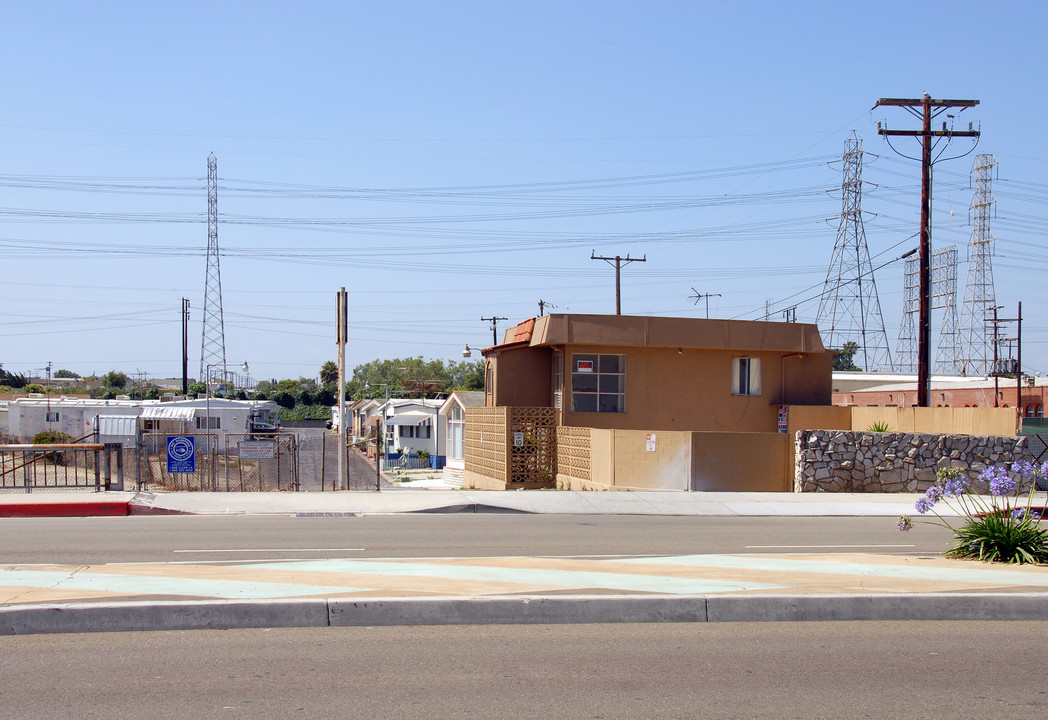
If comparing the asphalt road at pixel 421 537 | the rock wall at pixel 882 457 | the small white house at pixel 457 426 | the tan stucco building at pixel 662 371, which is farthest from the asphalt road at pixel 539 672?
the small white house at pixel 457 426

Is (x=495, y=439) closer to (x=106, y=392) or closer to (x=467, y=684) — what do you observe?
(x=467, y=684)

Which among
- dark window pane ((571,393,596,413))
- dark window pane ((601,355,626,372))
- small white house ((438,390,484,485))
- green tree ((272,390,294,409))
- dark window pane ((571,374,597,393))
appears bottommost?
green tree ((272,390,294,409))

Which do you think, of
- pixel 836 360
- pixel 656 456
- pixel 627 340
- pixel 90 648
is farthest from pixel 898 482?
pixel 836 360

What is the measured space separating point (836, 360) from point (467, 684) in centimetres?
10533

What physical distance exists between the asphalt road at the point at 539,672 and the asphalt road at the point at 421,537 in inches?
169

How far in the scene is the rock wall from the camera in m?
23.4

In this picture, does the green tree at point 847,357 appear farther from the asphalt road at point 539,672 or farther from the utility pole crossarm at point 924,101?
the asphalt road at point 539,672

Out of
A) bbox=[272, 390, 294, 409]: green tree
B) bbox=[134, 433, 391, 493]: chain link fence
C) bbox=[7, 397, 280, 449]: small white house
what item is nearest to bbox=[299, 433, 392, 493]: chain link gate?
bbox=[134, 433, 391, 493]: chain link fence

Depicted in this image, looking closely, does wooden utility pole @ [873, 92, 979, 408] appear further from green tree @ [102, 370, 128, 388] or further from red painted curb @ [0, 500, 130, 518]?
green tree @ [102, 370, 128, 388]

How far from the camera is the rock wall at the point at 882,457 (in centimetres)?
2336

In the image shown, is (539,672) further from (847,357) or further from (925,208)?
(847,357)

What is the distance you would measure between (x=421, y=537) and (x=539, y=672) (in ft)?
24.5

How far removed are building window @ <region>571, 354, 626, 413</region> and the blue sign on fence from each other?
1175 centimetres

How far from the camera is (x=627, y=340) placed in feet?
95.2
